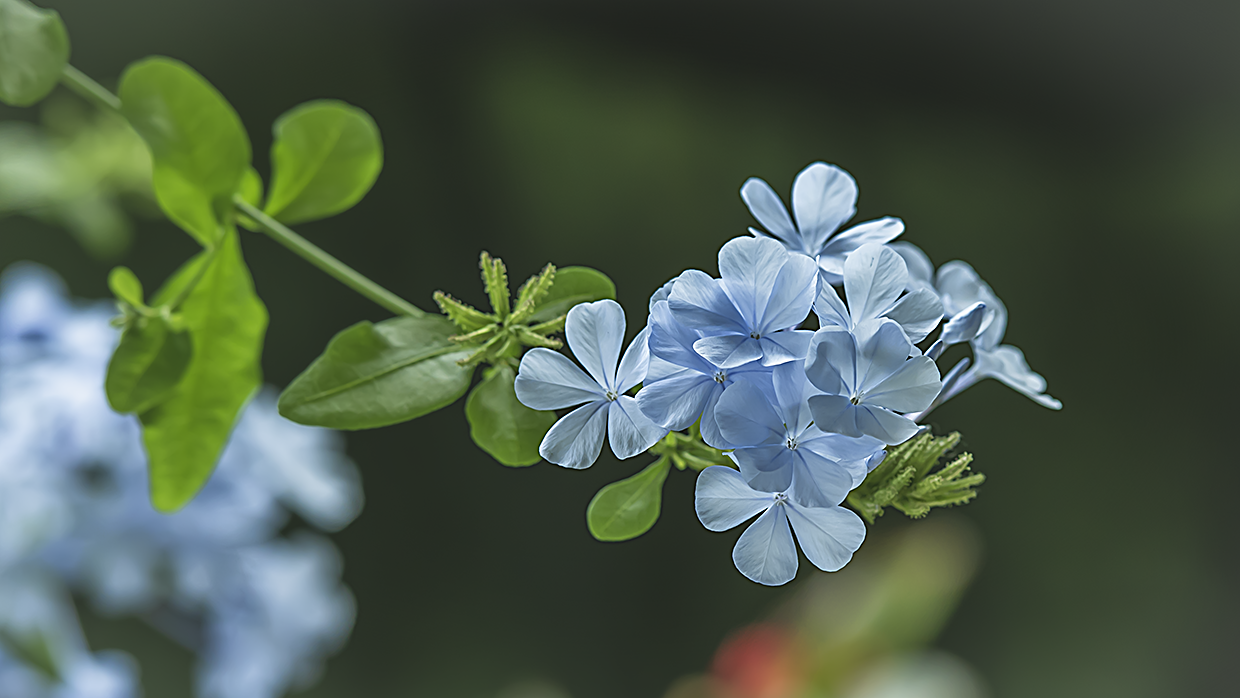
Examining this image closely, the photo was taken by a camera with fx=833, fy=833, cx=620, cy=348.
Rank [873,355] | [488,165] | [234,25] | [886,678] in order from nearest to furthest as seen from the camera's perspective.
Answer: [873,355] → [886,678] → [234,25] → [488,165]

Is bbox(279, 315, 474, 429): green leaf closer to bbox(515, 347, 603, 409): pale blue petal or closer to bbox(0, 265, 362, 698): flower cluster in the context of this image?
bbox(515, 347, 603, 409): pale blue petal

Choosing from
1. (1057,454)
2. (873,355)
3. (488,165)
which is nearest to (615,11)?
(488,165)

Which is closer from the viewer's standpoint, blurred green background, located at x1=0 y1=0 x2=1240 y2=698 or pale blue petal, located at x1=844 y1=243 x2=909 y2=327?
pale blue petal, located at x1=844 y1=243 x2=909 y2=327


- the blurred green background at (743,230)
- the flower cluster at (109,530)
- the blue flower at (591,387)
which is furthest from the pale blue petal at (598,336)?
the blurred green background at (743,230)

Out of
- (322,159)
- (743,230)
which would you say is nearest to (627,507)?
(322,159)

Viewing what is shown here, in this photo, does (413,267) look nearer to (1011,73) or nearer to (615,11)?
(615,11)

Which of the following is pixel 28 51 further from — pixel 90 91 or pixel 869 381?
pixel 869 381

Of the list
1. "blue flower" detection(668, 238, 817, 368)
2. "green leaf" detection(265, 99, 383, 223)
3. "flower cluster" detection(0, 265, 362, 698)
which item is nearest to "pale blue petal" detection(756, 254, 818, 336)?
"blue flower" detection(668, 238, 817, 368)
